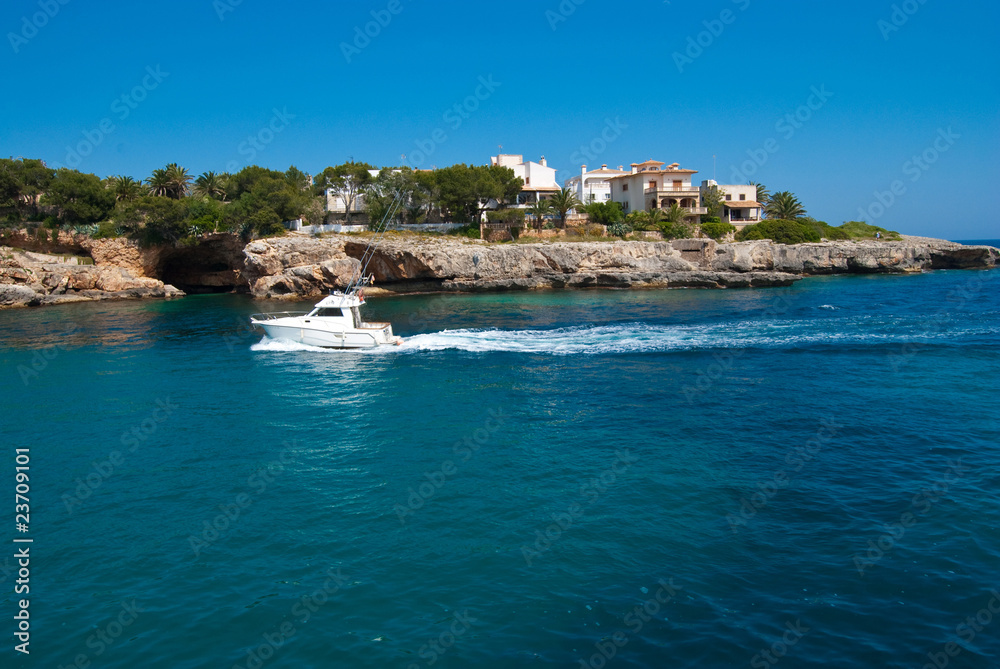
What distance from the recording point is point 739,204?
81.9m

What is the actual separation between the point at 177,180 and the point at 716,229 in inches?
2425

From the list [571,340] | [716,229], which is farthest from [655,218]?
[571,340]

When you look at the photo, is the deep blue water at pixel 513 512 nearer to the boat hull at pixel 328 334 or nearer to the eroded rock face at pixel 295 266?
the boat hull at pixel 328 334

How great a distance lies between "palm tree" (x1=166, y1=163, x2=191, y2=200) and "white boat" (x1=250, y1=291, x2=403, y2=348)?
163 ft

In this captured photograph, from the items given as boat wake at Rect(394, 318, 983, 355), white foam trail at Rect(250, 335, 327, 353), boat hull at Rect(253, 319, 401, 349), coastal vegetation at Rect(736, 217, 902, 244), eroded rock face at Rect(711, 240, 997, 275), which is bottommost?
boat wake at Rect(394, 318, 983, 355)

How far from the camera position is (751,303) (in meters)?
45.7

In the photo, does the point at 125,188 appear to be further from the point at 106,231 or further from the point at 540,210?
the point at 540,210

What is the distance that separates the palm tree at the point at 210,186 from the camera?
233 ft

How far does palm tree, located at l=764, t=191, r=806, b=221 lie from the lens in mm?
84625

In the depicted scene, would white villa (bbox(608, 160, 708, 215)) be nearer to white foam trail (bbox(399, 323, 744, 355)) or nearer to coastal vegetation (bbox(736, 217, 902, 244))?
coastal vegetation (bbox(736, 217, 902, 244))

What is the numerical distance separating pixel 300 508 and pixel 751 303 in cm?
4047

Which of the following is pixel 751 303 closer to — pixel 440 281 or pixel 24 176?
pixel 440 281

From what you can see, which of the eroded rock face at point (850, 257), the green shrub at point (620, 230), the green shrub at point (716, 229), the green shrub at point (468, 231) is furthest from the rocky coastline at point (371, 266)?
the green shrub at point (716, 229)

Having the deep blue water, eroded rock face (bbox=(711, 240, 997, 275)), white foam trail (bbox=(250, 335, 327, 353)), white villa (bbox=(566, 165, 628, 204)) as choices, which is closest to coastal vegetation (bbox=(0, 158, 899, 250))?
eroded rock face (bbox=(711, 240, 997, 275))
